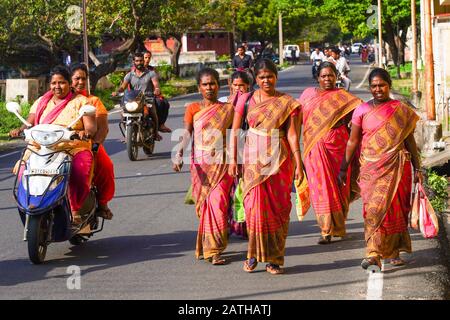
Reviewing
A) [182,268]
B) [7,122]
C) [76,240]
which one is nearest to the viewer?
[182,268]

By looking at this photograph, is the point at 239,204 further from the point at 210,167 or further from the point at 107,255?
the point at 107,255

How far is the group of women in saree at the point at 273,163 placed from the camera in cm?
824

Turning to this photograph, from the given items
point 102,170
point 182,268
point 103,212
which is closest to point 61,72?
point 102,170

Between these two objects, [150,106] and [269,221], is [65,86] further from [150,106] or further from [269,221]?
[150,106]

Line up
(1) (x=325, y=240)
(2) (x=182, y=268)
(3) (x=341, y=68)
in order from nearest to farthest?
(2) (x=182, y=268), (1) (x=325, y=240), (3) (x=341, y=68)

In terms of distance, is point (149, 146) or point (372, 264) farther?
point (149, 146)

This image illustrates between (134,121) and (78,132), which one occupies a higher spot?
(78,132)

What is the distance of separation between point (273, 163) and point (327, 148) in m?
1.48

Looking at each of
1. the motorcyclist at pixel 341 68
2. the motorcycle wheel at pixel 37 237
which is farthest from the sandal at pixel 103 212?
the motorcyclist at pixel 341 68

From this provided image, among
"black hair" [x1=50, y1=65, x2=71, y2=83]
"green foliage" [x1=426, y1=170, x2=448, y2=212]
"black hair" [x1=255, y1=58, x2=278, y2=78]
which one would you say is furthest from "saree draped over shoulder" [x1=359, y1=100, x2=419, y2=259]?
"green foliage" [x1=426, y1=170, x2=448, y2=212]

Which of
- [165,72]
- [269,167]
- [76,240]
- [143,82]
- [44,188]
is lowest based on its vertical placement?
[76,240]

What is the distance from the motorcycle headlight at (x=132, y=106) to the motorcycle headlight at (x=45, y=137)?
8342mm

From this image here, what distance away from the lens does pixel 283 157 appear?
27.4 ft

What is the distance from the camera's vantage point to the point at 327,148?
9.67 m
